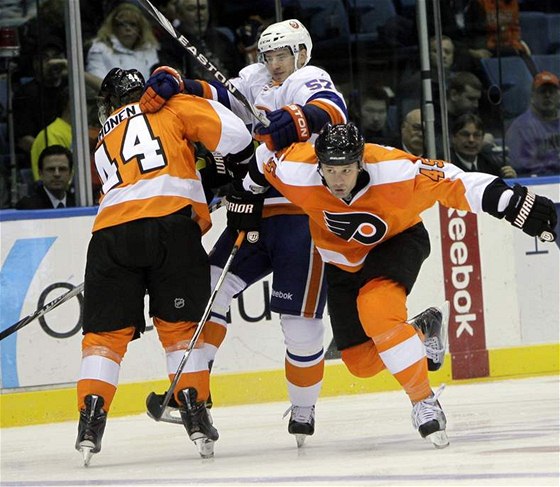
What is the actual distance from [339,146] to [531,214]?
0.57 m

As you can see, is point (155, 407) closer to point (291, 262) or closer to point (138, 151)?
point (291, 262)

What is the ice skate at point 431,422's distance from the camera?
410 cm

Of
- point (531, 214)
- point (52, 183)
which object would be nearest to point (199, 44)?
point (52, 183)

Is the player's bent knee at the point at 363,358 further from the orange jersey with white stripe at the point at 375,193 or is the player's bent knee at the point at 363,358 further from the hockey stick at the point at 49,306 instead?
the hockey stick at the point at 49,306

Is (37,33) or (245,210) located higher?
(37,33)

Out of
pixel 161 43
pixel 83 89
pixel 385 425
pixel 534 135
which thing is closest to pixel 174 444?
pixel 385 425

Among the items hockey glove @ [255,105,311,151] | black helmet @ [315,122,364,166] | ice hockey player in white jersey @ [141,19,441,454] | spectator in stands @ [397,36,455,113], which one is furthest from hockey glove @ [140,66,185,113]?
spectator in stands @ [397,36,455,113]

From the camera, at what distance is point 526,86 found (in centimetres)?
695

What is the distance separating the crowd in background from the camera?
603cm

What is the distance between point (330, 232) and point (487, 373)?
219 cm

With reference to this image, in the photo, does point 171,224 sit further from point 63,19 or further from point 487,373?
point 487,373

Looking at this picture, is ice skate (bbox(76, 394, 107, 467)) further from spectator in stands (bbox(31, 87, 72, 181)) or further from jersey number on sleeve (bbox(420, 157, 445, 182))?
spectator in stands (bbox(31, 87, 72, 181))

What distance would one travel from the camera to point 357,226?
4207 millimetres

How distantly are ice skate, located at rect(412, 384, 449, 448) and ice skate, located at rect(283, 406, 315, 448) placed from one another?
511 mm
